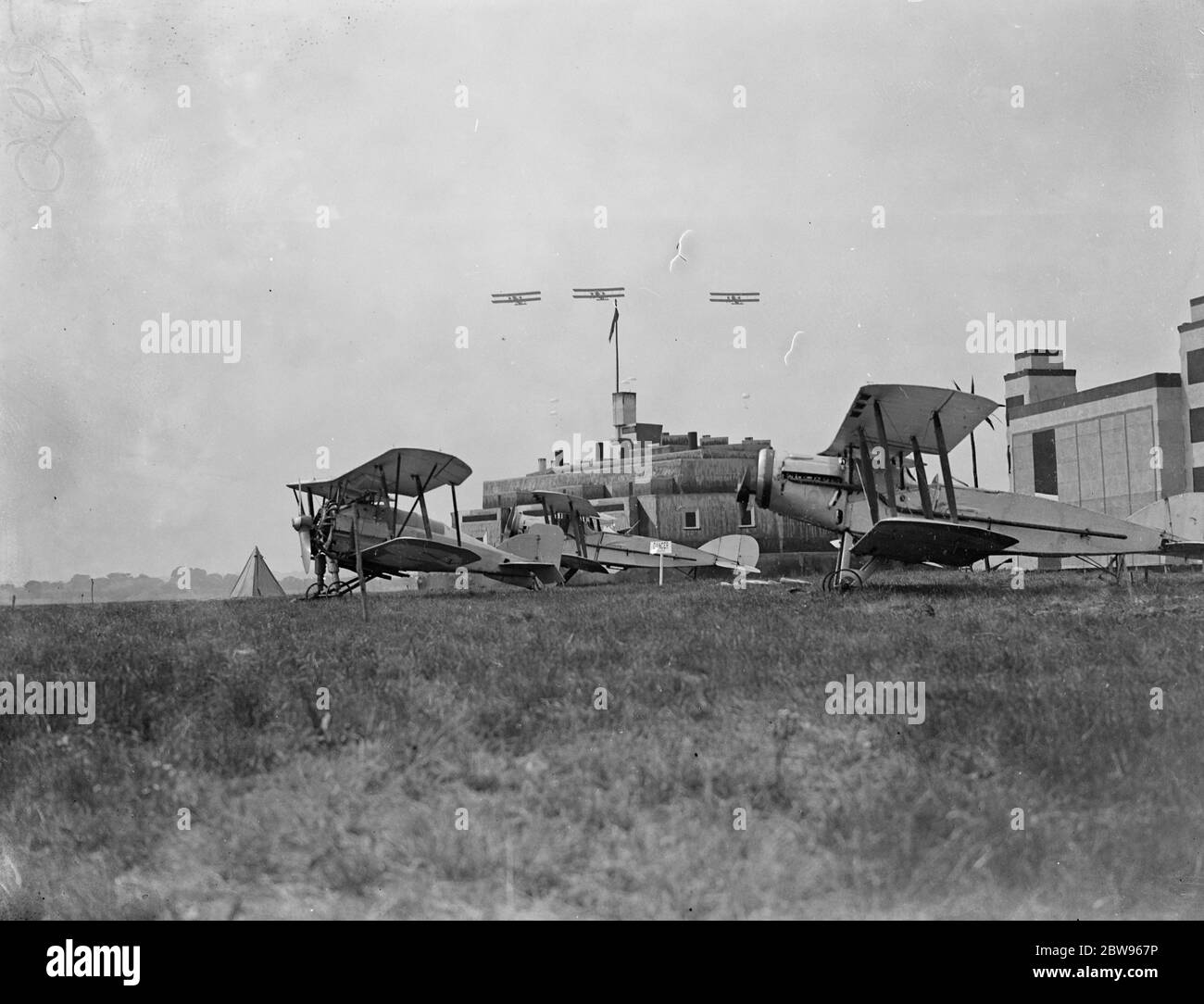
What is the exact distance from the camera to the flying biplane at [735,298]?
37.0 ft

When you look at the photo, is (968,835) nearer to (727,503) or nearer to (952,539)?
(952,539)

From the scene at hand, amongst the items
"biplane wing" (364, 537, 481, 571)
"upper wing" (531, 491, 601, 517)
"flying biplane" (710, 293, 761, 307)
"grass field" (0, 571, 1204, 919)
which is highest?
"flying biplane" (710, 293, 761, 307)

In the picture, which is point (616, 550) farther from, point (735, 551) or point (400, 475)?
point (400, 475)

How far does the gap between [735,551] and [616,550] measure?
4.04 metres

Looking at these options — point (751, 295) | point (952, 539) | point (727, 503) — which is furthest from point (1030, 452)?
point (751, 295)

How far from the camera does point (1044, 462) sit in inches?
1606

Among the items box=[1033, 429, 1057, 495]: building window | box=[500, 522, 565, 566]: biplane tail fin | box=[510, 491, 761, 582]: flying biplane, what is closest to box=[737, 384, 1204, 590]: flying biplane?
box=[500, 522, 565, 566]: biplane tail fin

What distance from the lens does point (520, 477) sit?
50.4m

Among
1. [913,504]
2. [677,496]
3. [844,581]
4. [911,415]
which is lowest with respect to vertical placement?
[844,581]

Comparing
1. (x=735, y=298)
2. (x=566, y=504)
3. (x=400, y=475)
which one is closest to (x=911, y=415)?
(x=735, y=298)

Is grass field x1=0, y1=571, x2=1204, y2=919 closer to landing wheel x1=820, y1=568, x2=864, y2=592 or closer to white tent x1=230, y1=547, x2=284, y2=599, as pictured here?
landing wheel x1=820, y1=568, x2=864, y2=592

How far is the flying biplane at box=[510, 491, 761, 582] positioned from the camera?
31.5 m
